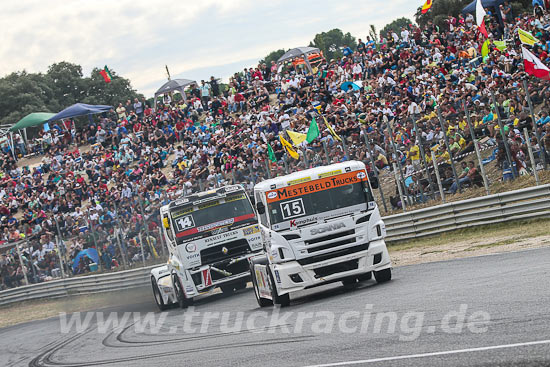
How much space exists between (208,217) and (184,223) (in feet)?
1.99

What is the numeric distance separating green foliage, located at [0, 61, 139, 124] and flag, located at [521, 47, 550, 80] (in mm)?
76639

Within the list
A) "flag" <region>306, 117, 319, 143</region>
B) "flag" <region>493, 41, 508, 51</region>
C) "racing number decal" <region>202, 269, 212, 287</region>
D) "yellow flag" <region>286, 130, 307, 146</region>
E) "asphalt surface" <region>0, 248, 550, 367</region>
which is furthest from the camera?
"flag" <region>493, 41, 508, 51</region>

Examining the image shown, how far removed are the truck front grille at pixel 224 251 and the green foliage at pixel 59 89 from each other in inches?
2904

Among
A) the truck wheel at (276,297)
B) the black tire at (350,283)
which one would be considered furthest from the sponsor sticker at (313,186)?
the black tire at (350,283)

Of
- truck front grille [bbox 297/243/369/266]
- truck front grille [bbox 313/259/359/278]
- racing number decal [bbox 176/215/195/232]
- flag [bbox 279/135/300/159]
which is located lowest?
truck front grille [bbox 313/259/359/278]

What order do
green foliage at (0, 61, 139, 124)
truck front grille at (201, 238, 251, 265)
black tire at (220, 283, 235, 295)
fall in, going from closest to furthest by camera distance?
1. truck front grille at (201, 238, 251, 265)
2. black tire at (220, 283, 235, 295)
3. green foliage at (0, 61, 139, 124)

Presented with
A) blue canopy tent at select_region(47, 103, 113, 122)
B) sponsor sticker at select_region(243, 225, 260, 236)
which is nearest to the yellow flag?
sponsor sticker at select_region(243, 225, 260, 236)

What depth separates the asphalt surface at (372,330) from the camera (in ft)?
24.5

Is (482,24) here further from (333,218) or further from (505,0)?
(333,218)

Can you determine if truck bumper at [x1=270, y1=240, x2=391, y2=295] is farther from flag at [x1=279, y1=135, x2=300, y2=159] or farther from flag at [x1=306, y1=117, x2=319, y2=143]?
flag at [x1=306, y1=117, x2=319, y2=143]

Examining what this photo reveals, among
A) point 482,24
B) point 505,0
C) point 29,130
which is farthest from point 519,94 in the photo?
point 29,130

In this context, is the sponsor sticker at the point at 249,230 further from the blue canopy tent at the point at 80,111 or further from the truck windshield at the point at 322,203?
the blue canopy tent at the point at 80,111

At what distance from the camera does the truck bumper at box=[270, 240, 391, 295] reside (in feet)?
44.6

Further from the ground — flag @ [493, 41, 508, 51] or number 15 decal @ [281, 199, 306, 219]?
flag @ [493, 41, 508, 51]
